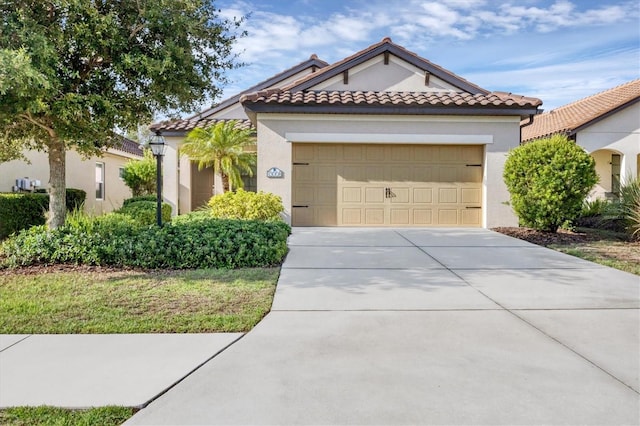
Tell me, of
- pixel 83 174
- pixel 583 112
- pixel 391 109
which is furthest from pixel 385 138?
pixel 83 174

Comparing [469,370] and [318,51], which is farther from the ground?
[318,51]

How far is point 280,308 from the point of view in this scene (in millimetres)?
4848

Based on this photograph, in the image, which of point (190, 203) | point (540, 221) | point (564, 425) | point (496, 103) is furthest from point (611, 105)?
point (564, 425)

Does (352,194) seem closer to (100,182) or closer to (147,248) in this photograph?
(147,248)

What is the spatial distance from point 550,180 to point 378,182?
4.34 metres

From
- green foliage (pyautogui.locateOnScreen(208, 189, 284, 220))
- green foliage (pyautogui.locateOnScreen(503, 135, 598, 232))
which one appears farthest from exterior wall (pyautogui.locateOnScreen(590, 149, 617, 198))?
green foliage (pyautogui.locateOnScreen(208, 189, 284, 220))

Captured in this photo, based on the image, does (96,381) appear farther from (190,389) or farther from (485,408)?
(485,408)

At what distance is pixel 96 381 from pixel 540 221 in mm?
10251

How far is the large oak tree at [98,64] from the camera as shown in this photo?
617cm

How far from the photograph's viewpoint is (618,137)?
53.0 feet

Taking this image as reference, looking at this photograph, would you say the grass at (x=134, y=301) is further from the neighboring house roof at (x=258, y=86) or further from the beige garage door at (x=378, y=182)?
the neighboring house roof at (x=258, y=86)

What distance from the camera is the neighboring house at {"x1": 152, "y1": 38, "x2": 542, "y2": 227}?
38.2ft

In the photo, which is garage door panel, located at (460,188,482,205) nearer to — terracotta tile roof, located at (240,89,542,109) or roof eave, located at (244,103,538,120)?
roof eave, located at (244,103,538,120)

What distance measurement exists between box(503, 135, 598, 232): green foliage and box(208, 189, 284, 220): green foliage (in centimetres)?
607
